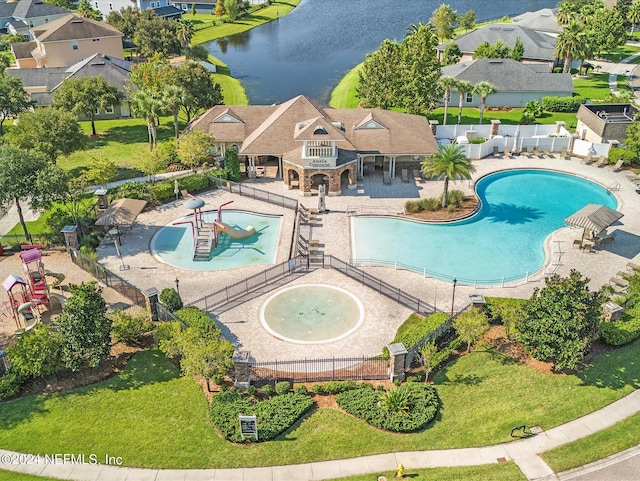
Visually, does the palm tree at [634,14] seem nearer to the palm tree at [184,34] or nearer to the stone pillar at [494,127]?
the stone pillar at [494,127]

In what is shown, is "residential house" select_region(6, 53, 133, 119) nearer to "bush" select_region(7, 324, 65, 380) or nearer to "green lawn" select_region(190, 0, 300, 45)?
"green lawn" select_region(190, 0, 300, 45)

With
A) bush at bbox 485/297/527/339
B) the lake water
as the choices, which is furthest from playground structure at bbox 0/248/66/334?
the lake water

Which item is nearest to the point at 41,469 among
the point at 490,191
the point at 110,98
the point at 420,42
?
the point at 490,191

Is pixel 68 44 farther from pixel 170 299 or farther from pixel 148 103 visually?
pixel 170 299

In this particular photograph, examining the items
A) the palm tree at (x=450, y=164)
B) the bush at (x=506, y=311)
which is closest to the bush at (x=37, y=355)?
the bush at (x=506, y=311)

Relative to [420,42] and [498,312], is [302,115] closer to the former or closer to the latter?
[420,42]

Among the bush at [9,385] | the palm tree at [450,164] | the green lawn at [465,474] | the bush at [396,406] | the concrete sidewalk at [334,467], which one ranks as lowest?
the concrete sidewalk at [334,467]

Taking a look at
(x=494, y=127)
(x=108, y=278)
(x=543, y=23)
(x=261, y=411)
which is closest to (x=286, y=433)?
(x=261, y=411)
